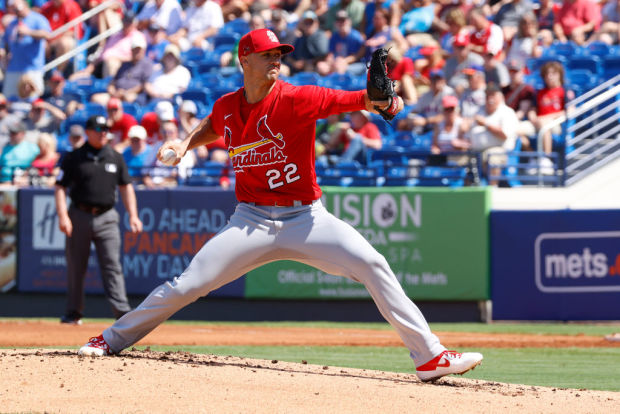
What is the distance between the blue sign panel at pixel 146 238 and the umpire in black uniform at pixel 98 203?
2.65 metres

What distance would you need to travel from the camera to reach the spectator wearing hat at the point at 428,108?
14875mm

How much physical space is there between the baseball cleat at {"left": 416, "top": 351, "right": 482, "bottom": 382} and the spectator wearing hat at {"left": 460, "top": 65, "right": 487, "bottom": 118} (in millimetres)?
8265

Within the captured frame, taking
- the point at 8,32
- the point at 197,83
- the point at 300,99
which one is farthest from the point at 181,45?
the point at 300,99

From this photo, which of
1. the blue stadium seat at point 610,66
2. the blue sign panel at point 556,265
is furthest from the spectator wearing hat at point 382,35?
the blue sign panel at point 556,265

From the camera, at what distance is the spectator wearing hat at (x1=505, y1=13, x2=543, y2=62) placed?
15.5 m

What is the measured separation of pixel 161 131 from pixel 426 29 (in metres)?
4.70

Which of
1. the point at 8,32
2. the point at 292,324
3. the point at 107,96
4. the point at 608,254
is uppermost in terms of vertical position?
the point at 8,32

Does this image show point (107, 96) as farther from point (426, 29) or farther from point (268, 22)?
point (426, 29)

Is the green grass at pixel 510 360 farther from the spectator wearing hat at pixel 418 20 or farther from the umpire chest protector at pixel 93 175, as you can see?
the spectator wearing hat at pixel 418 20

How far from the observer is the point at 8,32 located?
1917cm

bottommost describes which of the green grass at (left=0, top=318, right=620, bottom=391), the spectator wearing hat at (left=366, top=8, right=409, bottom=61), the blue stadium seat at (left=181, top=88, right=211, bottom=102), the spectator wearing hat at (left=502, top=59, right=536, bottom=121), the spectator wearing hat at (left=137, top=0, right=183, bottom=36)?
the green grass at (left=0, top=318, right=620, bottom=391)

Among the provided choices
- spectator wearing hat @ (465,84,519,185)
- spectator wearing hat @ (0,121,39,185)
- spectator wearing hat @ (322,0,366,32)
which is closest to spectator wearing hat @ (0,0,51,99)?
spectator wearing hat @ (0,121,39,185)

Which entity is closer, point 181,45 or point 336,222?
point 336,222

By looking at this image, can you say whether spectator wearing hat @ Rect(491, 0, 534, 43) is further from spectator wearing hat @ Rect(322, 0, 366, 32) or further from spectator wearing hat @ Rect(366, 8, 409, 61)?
spectator wearing hat @ Rect(322, 0, 366, 32)
